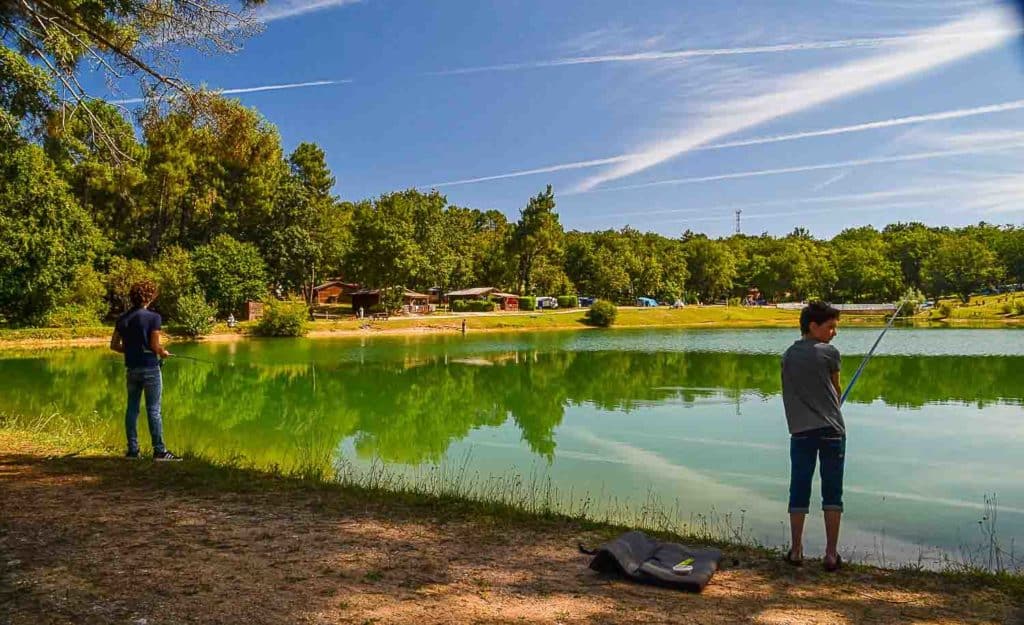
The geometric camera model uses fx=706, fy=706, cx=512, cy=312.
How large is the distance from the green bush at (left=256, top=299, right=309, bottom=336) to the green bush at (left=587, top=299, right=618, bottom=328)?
2475 centimetres

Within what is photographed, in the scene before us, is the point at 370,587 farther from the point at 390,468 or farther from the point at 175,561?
the point at 390,468

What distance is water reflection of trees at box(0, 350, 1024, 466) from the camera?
13.0 metres

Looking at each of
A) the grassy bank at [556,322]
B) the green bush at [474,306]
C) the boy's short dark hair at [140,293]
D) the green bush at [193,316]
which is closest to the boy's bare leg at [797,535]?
the boy's short dark hair at [140,293]

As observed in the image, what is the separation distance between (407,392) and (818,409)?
53.9 ft

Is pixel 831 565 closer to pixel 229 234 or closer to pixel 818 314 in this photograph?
pixel 818 314

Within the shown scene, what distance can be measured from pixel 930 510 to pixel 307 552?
24.0 ft

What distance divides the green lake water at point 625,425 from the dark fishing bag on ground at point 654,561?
8.07 ft

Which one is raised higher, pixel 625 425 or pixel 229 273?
pixel 229 273

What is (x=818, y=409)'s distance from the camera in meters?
4.74

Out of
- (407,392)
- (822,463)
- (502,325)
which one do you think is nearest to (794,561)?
(822,463)

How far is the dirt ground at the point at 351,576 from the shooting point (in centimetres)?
372

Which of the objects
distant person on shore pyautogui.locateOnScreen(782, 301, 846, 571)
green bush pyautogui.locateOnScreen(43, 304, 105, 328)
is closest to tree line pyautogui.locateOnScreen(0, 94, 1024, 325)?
green bush pyautogui.locateOnScreen(43, 304, 105, 328)

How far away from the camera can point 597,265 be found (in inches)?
3285

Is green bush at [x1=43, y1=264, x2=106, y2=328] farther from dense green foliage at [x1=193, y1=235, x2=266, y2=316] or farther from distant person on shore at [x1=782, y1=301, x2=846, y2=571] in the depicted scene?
distant person on shore at [x1=782, y1=301, x2=846, y2=571]
